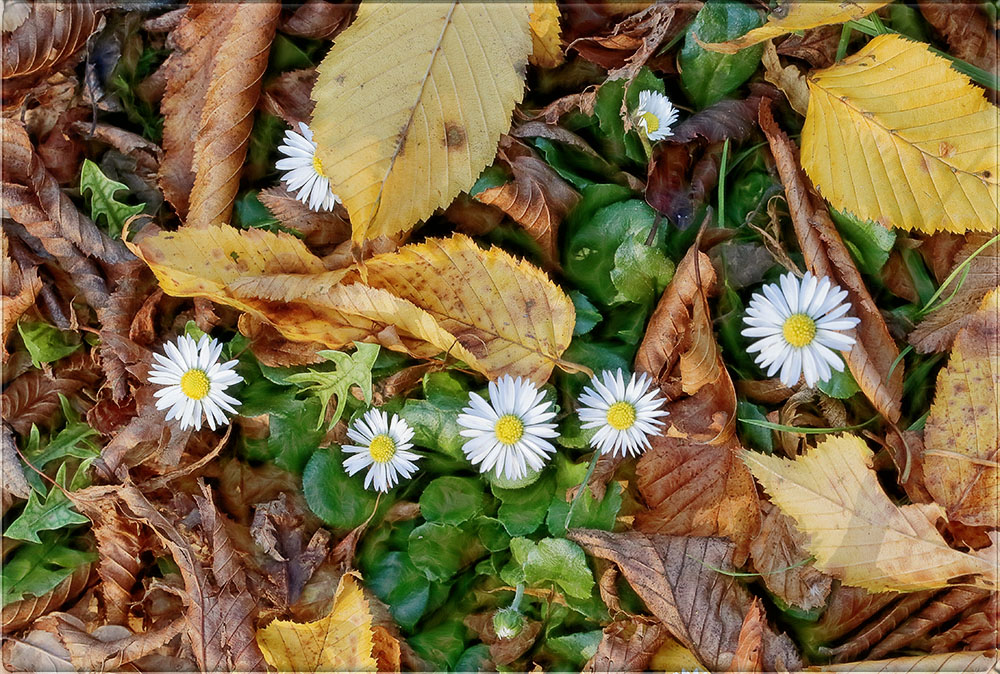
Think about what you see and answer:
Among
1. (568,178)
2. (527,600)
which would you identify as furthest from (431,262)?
(527,600)

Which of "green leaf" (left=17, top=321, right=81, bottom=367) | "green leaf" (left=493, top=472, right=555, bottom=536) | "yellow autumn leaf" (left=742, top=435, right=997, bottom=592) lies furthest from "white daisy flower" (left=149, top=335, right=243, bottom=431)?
"yellow autumn leaf" (left=742, top=435, right=997, bottom=592)

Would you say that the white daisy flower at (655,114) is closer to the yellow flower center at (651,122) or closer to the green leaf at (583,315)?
the yellow flower center at (651,122)

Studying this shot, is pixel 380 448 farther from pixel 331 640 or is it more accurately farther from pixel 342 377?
pixel 331 640

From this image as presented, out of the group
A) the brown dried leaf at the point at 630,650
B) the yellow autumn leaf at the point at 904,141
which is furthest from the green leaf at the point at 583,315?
the brown dried leaf at the point at 630,650

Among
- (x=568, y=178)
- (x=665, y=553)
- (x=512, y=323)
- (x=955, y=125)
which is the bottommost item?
(x=665, y=553)

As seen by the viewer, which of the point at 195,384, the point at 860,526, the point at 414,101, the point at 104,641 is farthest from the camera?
the point at 104,641

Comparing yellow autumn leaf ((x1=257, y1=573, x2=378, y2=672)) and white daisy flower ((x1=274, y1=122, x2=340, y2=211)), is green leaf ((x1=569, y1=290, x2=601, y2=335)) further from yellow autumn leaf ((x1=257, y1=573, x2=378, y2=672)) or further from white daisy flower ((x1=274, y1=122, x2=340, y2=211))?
yellow autumn leaf ((x1=257, y1=573, x2=378, y2=672))

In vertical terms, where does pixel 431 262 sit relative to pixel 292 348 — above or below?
above

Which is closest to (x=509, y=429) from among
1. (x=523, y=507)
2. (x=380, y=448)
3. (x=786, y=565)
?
(x=523, y=507)

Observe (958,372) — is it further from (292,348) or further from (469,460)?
(292,348)
